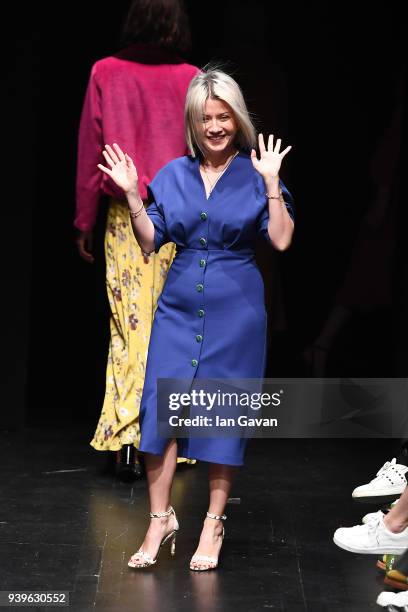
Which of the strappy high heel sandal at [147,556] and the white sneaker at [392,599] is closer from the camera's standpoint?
the white sneaker at [392,599]

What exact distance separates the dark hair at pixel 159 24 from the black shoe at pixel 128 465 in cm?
145

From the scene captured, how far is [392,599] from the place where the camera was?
4.04 m

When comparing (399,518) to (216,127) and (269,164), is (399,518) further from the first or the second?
(216,127)

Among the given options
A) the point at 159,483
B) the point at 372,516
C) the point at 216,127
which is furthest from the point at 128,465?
the point at 216,127

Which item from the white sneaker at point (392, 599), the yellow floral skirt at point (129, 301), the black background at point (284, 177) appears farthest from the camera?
the black background at point (284, 177)

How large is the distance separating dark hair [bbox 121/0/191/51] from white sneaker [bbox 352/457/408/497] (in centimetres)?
166

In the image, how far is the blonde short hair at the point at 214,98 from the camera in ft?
14.4

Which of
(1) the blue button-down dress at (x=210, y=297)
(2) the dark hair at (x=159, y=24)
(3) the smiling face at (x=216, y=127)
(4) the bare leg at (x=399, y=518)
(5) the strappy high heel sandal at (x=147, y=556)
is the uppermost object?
(2) the dark hair at (x=159, y=24)

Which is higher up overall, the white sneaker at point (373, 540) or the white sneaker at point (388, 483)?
the white sneaker at point (373, 540)

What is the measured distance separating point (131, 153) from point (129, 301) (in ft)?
1.79

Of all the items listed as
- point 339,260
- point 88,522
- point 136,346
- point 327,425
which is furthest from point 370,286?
point 88,522

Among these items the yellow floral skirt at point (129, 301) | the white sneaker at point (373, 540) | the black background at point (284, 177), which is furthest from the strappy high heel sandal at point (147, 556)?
the black background at point (284, 177)

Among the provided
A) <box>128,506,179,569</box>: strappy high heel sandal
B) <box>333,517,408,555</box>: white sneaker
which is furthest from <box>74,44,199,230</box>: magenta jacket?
<box>333,517,408,555</box>: white sneaker

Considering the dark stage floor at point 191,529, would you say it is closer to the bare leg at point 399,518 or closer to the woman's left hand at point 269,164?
the bare leg at point 399,518
